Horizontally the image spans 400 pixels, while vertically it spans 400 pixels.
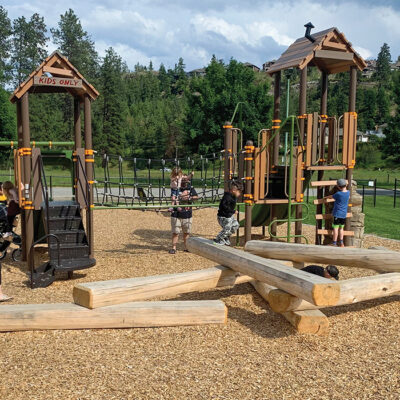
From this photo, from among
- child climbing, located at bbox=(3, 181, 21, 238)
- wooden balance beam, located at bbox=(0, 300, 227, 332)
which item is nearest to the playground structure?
child climbing, located at bbox=(3, 181, 21, 238)

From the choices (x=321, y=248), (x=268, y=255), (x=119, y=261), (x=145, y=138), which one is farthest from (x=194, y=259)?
(x=145, y=138)

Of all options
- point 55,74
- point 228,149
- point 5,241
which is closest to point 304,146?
point 228,149

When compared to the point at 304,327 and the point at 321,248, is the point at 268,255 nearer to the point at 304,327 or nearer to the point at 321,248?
the point at 321,248

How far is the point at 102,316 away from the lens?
185 inches

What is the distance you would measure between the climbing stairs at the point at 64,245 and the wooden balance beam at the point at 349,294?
3.09 metres

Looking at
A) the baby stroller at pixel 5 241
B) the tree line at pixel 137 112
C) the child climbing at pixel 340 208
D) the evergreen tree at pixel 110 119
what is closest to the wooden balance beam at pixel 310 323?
the child climbing at pixel 340 208

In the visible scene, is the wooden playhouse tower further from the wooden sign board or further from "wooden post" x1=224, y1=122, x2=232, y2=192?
the wooden sign board

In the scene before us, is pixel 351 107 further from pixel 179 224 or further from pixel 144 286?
pixel 144 286

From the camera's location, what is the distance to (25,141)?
765cm

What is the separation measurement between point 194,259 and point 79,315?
3.89 metres

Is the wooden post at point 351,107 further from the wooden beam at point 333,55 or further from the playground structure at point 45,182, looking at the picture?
the playground structure at point 45,182

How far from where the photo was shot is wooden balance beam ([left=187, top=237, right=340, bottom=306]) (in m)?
4.25

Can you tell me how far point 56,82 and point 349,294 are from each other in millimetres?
5539

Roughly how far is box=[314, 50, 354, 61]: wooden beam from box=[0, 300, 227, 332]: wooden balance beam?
19.0 ft
